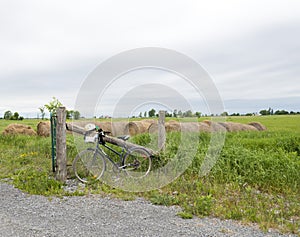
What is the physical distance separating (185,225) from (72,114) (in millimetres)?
4278

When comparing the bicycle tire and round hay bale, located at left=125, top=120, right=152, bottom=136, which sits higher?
round hay bale, located at left=125, top=120, right=152, bottom=136

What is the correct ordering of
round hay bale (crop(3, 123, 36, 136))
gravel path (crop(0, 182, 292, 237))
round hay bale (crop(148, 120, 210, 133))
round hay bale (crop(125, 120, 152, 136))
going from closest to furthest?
gravel path (crop(0, 182, 292, 237))
round hay bale (crop(148, 120, 210, 133))
round hay bale (crop(125, 120, 152, 136))
round hay bale (crop(3, 123, 36, 136))

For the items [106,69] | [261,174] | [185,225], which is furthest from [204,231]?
[106,69]

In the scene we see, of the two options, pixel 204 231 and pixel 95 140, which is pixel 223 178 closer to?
pixel 204 231

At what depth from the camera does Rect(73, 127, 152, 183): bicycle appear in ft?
20.5

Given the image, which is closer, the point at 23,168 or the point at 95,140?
the point at 95,140

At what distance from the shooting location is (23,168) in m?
7.39

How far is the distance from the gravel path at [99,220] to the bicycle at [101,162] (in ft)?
4.26

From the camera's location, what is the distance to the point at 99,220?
401cm

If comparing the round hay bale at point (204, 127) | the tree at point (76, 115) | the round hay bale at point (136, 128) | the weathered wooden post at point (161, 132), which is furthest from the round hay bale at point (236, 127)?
the tree at point (76, 115)

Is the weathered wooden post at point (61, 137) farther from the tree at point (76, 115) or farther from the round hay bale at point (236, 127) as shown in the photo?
the round hay bale at point (236, 127)

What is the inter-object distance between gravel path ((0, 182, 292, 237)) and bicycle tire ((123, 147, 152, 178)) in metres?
1.68

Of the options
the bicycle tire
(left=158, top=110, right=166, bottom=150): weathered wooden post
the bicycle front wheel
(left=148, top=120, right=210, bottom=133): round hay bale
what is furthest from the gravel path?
(left=148, top=120, right=210, bottom=133): round hay bale

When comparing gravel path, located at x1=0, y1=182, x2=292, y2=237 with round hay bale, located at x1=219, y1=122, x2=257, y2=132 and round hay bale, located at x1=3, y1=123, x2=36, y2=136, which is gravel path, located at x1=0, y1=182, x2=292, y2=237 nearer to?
round hay bale, located at x1=3, y1=123, x2=36, y2=136
